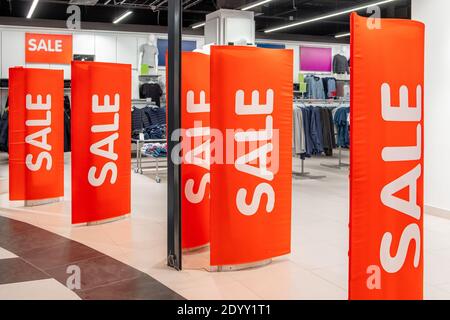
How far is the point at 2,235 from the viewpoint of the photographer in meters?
5.08

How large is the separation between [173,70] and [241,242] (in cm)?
139

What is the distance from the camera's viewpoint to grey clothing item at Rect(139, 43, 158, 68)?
1359cm

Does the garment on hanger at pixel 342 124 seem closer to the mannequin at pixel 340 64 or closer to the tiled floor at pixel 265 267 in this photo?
the tiled floor at pixel 265 267

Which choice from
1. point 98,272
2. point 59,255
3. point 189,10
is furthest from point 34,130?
point 189,10

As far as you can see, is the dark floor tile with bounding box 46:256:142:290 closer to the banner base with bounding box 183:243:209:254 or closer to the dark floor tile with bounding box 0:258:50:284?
the dark floor tile with bounding box 0:258:50:284

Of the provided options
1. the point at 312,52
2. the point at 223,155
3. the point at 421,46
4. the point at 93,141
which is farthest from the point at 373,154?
the point at 312,52

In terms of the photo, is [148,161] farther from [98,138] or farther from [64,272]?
[64,272]

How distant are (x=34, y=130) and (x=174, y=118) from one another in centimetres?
313

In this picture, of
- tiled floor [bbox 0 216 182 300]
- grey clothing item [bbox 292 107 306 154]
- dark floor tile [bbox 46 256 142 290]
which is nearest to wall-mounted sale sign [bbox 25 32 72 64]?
grey clothing item [bbox 292 107 306 154]

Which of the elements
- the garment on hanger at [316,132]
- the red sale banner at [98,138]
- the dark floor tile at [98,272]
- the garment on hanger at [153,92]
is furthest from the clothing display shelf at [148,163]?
the dark floor tile at [98,272]

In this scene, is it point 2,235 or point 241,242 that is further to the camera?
point 2,235

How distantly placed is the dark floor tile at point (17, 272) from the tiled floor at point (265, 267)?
17 cm

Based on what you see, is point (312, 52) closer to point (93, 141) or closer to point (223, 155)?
point (93, 141)

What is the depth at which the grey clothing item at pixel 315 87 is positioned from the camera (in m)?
14.9
